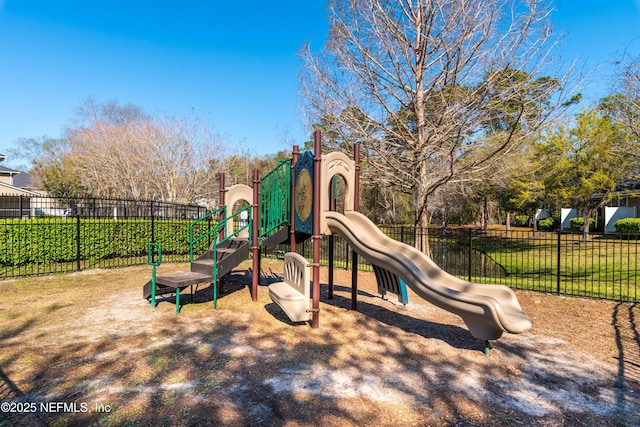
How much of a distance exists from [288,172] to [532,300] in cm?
571

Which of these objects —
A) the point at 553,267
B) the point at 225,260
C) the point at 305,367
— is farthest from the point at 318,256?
the point at 553,267

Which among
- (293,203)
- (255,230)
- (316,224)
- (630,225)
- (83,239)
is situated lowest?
(630,225)

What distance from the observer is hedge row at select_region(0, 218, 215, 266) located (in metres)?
10.2

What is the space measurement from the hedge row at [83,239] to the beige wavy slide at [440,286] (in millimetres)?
8646

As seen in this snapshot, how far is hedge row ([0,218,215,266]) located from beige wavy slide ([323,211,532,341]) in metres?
8.65

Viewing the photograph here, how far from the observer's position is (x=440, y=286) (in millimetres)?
4676

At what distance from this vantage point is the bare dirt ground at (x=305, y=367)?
9.89 feet

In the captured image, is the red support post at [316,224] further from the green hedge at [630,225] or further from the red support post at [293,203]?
the green hedge at [630,225]

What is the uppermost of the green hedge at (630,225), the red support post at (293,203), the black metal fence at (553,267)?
the red support post at (293,203)

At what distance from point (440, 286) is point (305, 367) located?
2018 millimetres

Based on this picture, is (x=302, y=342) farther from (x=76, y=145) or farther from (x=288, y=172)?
→ (x=76, y=145)

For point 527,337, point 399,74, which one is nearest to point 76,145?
point 399,74

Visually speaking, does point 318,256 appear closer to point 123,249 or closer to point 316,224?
point 316,224

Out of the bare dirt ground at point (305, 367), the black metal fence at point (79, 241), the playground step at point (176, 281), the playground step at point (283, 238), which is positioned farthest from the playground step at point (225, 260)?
the black metal fence at point (79, 241)
